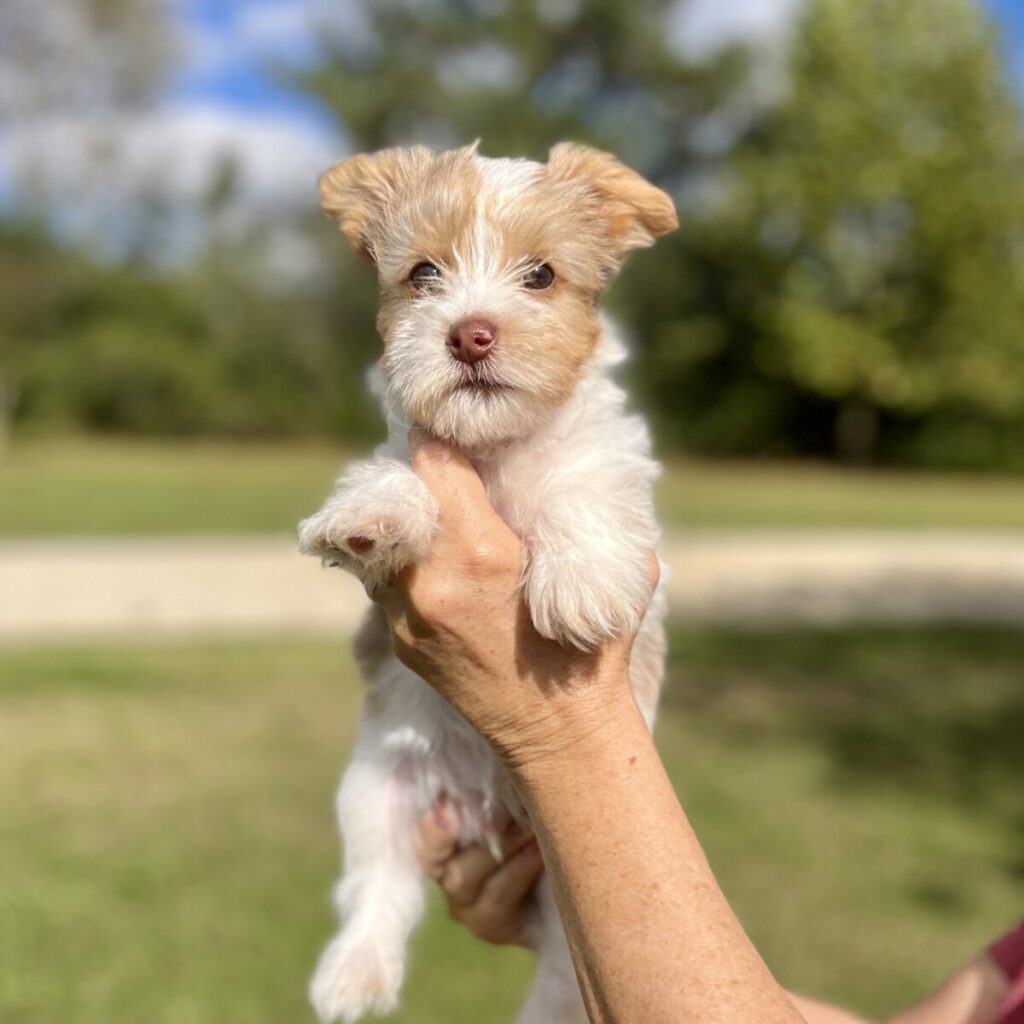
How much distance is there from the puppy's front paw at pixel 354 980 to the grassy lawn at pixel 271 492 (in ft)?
62.2

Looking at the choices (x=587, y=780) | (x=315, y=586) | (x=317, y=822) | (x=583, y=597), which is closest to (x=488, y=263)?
(x=583, y=597)

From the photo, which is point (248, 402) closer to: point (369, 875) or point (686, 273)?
point (686, 273)

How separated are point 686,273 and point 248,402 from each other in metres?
16.2

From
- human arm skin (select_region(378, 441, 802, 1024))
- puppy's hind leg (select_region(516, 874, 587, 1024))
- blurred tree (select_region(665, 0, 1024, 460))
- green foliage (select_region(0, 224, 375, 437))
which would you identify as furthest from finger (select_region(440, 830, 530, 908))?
blurred tree (select_region(665, 0, 1024, 460))

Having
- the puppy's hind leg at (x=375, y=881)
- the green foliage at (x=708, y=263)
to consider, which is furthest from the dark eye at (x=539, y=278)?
the green foliage at (x=708, y=263)

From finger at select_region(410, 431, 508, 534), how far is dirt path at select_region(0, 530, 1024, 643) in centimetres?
1074

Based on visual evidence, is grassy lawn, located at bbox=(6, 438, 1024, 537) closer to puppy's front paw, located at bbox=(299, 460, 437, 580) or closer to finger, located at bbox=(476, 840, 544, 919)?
finger, located at bbox=(476, 840, 544, 919)

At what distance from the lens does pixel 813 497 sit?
3170 centimetres

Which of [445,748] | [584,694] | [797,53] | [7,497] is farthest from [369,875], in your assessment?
[797,53]

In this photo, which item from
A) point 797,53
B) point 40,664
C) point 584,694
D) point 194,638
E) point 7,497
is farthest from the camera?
point 797,53

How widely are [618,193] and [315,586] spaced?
13775 millimetres

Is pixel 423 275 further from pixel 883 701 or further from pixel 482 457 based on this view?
pixel 883 701

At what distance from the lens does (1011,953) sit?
10.9 ft

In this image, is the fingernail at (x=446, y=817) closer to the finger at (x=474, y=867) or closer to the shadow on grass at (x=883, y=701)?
the finger at (x=474, y=867)
